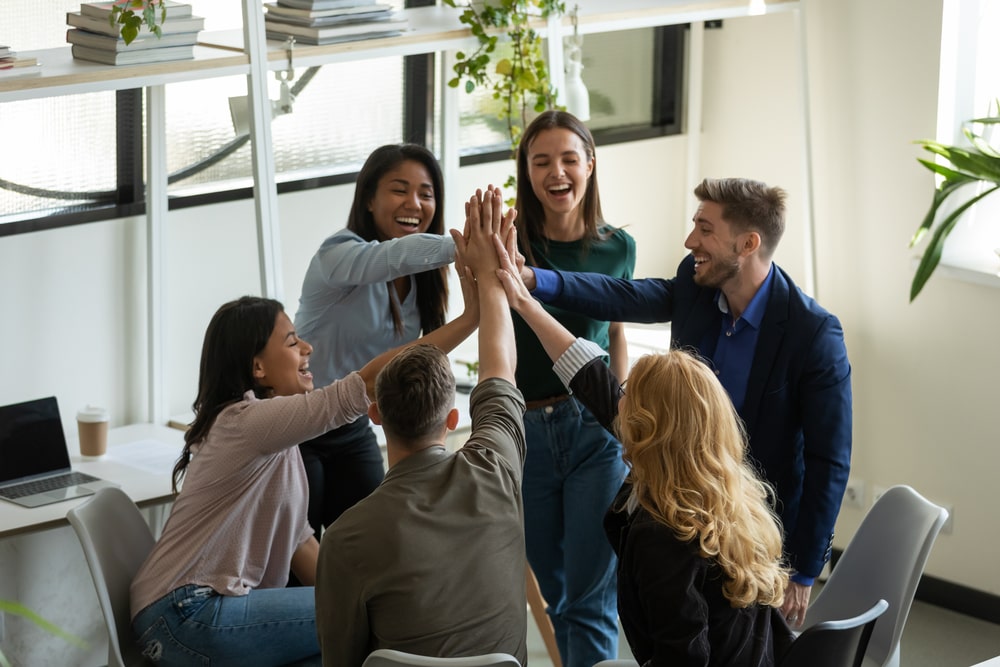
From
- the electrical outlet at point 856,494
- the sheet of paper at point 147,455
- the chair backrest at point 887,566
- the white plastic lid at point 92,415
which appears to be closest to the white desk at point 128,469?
the sheet of paper at point 147,455

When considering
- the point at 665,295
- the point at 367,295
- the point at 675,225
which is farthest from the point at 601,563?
the point at 675,225

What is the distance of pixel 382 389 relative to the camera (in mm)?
2119

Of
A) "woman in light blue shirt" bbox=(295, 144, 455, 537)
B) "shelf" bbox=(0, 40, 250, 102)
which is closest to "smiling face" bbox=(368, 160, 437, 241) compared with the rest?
"woman in light blue shirt" bbox=(295, 144, 455, 537)

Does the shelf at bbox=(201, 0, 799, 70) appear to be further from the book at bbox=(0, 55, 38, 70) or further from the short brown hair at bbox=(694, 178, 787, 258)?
the short brown hair at bbox=(694, 178, 787, 258)

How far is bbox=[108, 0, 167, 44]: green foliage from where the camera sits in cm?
283

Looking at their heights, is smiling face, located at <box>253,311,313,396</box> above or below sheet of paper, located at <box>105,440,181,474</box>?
above

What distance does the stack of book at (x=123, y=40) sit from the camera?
2928mm

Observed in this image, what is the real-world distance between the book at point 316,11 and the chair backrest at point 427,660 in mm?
1861

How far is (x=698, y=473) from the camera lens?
80.5 inches

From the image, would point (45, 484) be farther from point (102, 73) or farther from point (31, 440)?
point (102, 73)

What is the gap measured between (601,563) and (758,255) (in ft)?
2.67

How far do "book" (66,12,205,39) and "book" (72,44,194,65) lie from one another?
0.13 ft

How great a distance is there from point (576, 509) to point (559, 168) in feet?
2.62

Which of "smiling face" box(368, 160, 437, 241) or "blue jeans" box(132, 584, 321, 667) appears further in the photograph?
"smiling face" box(368, 160, 437, 241)
